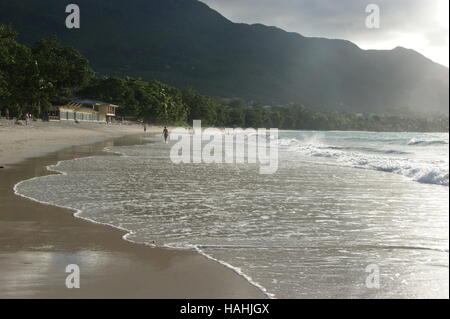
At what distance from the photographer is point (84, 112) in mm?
106875

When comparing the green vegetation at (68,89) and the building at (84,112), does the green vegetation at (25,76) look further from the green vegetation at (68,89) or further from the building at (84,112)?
the building at (84,112)

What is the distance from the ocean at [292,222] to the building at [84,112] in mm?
78638

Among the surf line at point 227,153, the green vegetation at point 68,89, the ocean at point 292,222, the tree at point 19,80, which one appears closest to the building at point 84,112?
the green vegetation at point 68,89

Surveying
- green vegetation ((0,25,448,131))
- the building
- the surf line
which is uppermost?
green vegetation ((0,25,448,131))

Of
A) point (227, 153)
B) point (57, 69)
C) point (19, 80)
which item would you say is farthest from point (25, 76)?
point (227, 153)

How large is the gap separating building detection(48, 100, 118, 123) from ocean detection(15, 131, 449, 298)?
78.6 m

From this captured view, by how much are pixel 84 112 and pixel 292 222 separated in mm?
102001

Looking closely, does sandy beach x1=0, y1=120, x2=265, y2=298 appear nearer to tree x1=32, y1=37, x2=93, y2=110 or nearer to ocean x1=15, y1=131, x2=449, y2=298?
ocean x1=15, y1=131, x2=449, y2=298

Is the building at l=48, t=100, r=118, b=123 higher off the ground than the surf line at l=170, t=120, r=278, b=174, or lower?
higher

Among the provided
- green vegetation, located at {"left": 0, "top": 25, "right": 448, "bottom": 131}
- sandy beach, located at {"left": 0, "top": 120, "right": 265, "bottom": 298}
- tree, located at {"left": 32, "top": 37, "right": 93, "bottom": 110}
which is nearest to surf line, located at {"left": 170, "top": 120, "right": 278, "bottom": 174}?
sandy beach, located at {"left": 0, "top": 120, "right": 265, "bottom": 298}

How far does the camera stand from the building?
93562mm

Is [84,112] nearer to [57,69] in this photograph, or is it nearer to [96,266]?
[57,69]

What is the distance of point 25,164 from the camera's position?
22031mm
